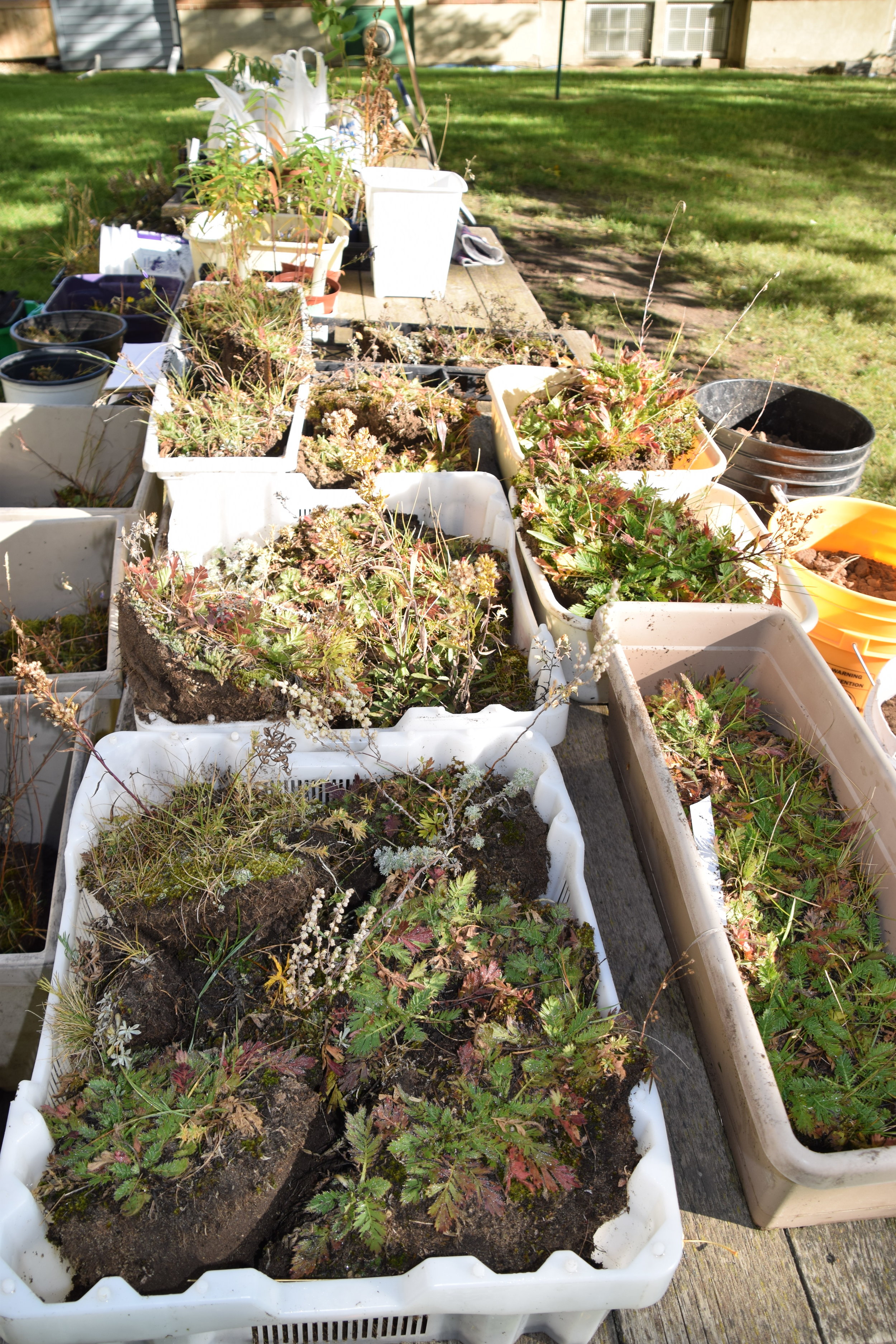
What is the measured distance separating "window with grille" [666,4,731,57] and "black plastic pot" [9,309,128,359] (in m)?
14.0

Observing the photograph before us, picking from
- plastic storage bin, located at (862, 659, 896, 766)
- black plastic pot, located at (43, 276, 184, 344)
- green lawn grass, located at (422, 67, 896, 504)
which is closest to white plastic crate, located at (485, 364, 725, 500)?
green lawn grass, located at (422, 67, 896, 504)

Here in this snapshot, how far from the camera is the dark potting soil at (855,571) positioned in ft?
8.40

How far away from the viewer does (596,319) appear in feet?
18.0

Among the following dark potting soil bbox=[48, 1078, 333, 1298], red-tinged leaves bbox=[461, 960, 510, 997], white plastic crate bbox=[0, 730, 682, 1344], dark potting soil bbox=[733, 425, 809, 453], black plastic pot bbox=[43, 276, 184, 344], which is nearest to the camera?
white plastic crate bbox=[0, 730, 682, 1344]

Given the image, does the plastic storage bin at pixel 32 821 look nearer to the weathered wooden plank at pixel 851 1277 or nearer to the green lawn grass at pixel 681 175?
the weathered wooden plank at pixel 851 1277

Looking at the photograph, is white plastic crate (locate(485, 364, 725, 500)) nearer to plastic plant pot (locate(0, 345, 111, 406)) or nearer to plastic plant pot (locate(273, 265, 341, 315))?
plastic plant pot (locate(273, 265, 341, 315))

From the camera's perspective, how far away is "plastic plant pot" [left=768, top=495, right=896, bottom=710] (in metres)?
2.26

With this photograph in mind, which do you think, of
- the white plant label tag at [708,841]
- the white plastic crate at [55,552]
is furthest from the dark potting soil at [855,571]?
the white plastic crate at [55,552]

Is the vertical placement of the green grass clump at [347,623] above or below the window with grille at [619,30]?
below

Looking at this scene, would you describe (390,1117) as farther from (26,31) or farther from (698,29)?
(698,29)

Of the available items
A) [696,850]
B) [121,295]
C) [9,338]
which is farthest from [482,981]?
[9,338]

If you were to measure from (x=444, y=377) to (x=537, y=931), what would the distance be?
7.04ft

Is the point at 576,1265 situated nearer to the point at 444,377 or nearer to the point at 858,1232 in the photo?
the point at 858,1232

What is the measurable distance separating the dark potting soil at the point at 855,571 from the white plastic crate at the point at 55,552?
6.81 ft
